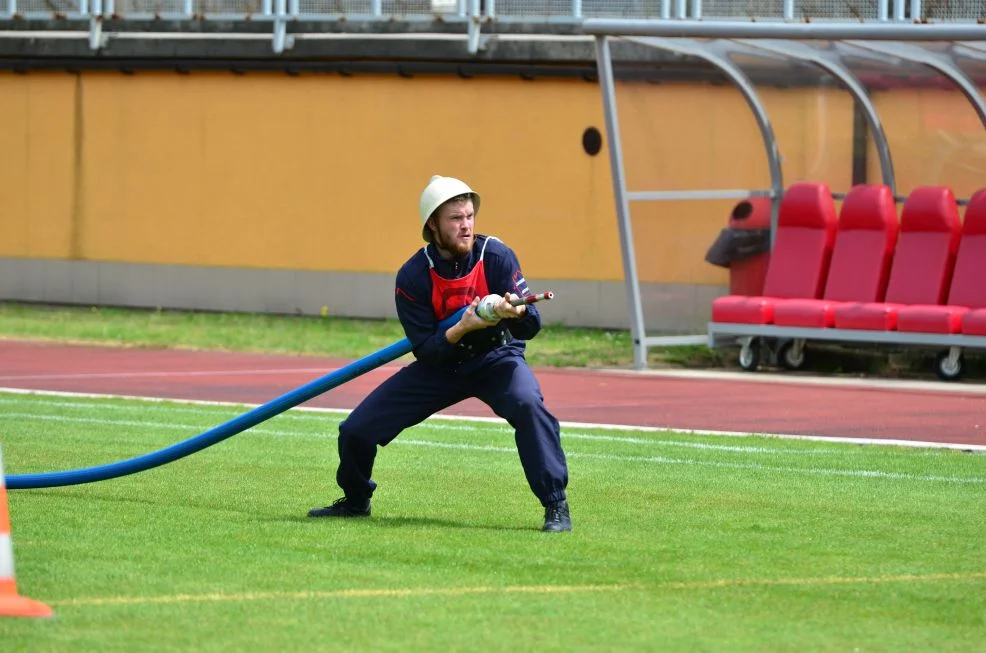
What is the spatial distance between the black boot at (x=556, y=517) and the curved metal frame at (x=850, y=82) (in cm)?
1071

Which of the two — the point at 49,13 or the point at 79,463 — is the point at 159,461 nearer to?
the point at 79,463

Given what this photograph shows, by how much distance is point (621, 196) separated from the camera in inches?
699

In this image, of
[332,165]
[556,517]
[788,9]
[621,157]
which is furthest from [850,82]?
[556,517]

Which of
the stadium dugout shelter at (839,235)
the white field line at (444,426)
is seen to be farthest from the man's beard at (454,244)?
the stadium dugout shelter at (839,235)

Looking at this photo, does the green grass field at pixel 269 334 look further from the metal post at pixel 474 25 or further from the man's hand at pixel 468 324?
the man's hand at pixel 468 324

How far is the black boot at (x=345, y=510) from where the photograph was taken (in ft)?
29.5

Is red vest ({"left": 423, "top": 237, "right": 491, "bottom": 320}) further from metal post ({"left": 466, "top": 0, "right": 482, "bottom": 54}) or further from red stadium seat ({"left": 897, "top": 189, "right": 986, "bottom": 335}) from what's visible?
metal post ({"left": 466, "top": 0, "right": 482, "bottom": 54})

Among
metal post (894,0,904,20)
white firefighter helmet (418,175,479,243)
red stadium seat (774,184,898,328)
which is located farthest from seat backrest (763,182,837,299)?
white firefighter helmet (418,175,479,243)

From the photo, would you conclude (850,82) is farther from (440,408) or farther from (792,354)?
(440,408)

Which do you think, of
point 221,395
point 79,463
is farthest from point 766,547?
point 221,395

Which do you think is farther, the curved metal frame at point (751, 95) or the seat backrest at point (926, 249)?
the curved metal frame at point (751, 95)

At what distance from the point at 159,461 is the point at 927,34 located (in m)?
9.09

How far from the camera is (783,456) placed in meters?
11.5

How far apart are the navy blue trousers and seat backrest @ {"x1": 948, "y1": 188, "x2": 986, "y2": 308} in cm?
969
